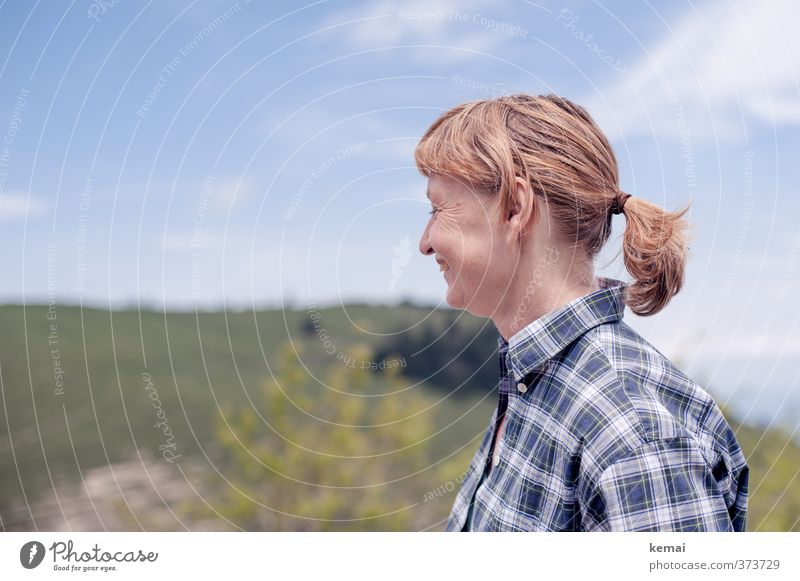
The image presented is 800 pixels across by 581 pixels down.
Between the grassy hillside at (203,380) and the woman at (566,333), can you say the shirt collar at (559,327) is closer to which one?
the woman at (566,333)

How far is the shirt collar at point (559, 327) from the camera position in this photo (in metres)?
1.12

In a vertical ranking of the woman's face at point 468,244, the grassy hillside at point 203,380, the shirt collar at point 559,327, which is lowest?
the grassy hillside at point 203,380

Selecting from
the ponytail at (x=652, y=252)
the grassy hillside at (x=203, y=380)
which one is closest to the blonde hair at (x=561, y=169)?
the ponytail at (x=652, y=252)

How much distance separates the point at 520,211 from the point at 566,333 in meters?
0.21

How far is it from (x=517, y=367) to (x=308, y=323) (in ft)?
7.34

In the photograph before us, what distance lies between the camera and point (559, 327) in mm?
1125

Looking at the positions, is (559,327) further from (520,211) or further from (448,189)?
(448,189)

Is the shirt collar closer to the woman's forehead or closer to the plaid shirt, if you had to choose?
the plaid shirt

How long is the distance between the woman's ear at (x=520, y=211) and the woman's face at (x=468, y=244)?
20 millimetres

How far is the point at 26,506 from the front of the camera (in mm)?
2701

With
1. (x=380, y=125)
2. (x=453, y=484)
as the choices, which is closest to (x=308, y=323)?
(x=453, y=484)

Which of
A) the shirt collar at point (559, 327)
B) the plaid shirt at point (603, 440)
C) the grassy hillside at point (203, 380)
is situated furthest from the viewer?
the grassy hillside at point (203, 380)

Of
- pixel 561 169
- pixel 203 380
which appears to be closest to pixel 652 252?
pixel 561 169
